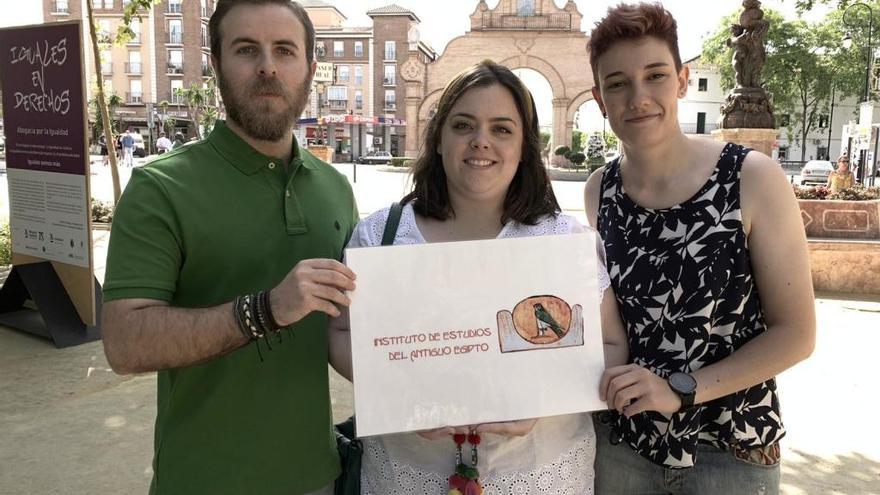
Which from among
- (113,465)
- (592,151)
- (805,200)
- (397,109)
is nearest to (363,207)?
(805,200)

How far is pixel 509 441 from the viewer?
6.27 ft

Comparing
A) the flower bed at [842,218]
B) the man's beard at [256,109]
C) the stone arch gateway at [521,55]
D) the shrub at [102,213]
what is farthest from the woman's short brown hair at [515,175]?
the stone arch gateway at [521,55]

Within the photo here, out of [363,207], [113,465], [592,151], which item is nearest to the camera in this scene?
[113,465]

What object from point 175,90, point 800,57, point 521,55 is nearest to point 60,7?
point 175,90

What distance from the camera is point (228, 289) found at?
1.95 metres

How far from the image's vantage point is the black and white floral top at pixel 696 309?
1887mm

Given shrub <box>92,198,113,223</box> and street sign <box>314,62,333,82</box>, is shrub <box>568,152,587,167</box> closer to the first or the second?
street sign <box>314,62,333,82</box>

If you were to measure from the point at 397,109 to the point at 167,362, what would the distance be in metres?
68.6

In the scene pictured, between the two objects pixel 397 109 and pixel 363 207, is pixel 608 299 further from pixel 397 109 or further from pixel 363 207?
pixel 397 109

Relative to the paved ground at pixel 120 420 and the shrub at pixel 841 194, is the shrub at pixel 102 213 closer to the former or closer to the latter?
the paved ground at pixel 120 420

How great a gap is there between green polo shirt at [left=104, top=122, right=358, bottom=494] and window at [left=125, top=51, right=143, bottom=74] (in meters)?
67.4

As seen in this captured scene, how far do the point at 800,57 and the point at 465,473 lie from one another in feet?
177

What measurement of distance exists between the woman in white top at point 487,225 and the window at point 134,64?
67567 millimetres

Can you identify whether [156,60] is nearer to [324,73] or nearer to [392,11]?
[392,11]
